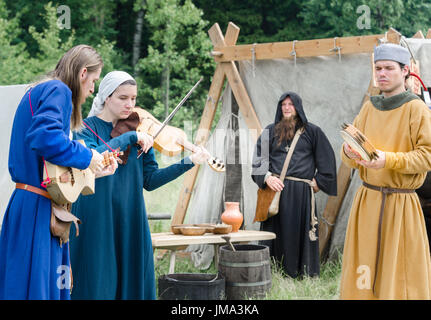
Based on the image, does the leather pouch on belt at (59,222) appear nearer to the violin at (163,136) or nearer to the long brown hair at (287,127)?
the violin at (163,136)

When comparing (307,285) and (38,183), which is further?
(307,285)

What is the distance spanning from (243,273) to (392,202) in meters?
1.60

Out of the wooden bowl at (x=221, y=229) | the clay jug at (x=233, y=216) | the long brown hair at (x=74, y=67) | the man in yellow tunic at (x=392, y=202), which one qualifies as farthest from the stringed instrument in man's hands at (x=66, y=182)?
the clay jug at (x=233, y=216)

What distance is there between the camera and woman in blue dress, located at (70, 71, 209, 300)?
3094 mm

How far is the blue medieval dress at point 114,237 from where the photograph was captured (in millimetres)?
3088

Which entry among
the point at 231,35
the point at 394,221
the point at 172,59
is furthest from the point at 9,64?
the point at 394,221

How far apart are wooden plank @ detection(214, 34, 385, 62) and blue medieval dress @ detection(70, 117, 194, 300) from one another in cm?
335

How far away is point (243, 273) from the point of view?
459 cm

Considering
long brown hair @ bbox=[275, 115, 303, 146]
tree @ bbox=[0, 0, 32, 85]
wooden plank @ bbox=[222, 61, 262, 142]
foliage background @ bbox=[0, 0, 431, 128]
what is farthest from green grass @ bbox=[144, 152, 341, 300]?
foliage background @ bbox=[0, 0, 431, 128]

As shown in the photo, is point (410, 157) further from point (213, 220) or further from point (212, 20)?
point (212, 20)

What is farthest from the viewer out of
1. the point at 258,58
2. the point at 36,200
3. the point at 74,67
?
the point at 258,58

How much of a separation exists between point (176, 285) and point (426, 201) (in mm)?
2101

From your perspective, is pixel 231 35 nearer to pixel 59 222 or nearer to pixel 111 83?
pixel 111 83
